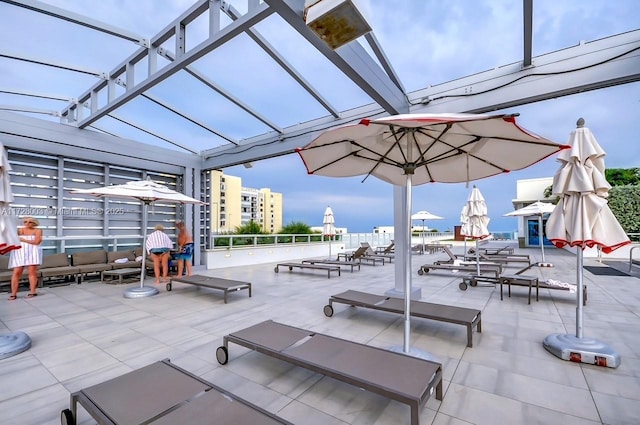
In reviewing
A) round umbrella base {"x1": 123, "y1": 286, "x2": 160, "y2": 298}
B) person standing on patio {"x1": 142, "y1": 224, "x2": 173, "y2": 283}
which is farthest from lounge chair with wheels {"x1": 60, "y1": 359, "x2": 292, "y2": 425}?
person standing on patio {"x1": 142, "y1": 224, "x2": 173, "y2": 283}

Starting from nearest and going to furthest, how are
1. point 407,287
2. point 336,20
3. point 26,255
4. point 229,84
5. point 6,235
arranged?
point 336,20, point 407,287, point 6,235, point 26,255, point 229,84

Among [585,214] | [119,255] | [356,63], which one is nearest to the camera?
[585,214]

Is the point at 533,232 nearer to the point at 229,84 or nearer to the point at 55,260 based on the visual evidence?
the point at 229,84

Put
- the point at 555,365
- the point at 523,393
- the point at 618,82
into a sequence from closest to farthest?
the point at 523,393
the point at 555,365
the point at 618,82

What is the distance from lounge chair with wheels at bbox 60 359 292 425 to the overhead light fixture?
9.27ft

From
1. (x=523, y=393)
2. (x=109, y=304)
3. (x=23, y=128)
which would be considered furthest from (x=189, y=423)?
(x=23, y=128)

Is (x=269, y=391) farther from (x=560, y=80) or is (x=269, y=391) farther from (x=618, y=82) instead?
(x=618, y=82)

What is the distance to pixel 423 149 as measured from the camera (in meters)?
3.21

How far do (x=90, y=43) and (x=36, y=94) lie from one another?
2.37 meters

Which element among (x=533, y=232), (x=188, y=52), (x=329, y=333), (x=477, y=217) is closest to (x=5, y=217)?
(x=188, y=52)

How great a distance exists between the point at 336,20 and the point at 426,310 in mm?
3558

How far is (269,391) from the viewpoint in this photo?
2.52m

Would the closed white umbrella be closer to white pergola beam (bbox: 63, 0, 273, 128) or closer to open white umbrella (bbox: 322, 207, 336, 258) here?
white pergola beam (bbox: 63, 0, 273, 128)

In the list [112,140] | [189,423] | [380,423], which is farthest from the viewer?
[112,140]
